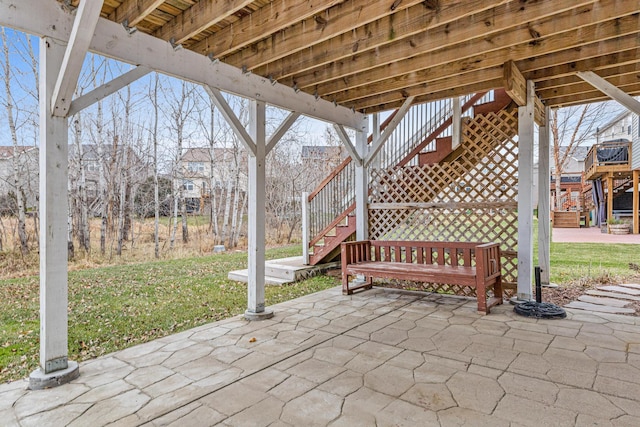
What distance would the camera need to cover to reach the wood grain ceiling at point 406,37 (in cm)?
271

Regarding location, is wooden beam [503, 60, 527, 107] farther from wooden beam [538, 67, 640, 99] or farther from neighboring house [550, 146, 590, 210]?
neighboring house [550, 146, 590, 210]

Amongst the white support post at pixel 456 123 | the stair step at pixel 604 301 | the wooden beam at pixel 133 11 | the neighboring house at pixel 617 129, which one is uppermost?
the neighboring house at pixel 617 129

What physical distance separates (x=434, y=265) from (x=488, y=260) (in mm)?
768

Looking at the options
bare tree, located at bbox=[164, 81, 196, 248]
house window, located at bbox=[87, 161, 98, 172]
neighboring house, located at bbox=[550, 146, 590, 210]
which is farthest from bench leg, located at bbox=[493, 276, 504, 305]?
neighboring house, located at bbox=[550, 146, 590, 210]

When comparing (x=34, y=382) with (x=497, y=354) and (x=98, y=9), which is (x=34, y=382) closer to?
(x=98, y=9)

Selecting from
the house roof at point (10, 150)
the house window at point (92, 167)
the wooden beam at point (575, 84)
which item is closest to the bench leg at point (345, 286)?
the wooden beam at point (575, 84)

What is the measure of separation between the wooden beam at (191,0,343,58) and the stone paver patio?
258cm

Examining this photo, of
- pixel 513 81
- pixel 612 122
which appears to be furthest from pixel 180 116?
pixel 612 122

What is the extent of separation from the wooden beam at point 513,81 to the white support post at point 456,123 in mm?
1063

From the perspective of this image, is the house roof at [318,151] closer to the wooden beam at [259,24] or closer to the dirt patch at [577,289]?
the dirt patch at [577,289]

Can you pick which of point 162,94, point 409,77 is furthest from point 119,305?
point 162,94

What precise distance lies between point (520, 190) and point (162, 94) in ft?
31.9

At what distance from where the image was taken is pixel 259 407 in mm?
2062

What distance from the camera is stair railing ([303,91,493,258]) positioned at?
18.5 ft
